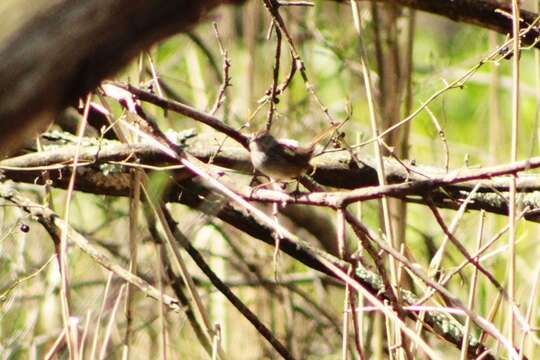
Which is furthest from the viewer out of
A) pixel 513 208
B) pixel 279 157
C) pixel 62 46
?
pixel 279 157

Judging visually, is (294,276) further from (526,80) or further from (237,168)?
(526,80)

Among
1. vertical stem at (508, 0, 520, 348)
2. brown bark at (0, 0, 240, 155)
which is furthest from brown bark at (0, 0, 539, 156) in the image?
vertical stem at (508, 0, 520, 348)

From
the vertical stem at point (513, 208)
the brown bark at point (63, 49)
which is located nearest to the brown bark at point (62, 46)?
the brown bark at point (63, 49)

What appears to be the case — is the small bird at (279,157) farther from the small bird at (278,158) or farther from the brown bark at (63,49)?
the brown bark at (63,49)

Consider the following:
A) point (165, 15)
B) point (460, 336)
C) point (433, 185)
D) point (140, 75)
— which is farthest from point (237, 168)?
Result: point (165, 15)

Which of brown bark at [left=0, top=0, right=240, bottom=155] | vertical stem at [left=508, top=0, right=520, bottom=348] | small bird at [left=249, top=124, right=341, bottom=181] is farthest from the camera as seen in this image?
small bird at [left=249, top=124, right=341, bottom=181]

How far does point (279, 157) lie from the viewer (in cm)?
120

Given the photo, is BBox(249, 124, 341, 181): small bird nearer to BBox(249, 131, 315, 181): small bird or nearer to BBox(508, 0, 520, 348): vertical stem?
BBox(249, 131, 315, 181): small bird

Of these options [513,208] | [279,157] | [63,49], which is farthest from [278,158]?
[63,49]

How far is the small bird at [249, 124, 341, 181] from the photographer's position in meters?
1.21

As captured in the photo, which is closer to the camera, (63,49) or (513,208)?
(63,49)

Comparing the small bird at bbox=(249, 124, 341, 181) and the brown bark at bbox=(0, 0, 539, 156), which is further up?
the small bird at bbox=(249, 124, 341, 181)

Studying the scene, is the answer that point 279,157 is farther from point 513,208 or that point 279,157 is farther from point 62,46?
point 62,46

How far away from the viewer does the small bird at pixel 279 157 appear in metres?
1.21
